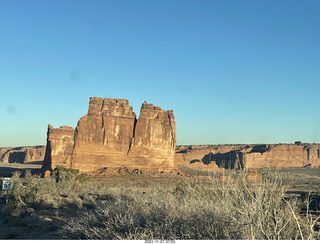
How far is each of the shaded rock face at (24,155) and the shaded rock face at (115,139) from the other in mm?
64522

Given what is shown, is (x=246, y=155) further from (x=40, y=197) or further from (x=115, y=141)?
(x=40, y=197)

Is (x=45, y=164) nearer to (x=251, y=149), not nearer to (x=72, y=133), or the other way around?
(x=72, y=133)

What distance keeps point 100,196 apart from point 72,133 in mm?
32613

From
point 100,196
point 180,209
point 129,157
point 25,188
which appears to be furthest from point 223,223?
point 129,157

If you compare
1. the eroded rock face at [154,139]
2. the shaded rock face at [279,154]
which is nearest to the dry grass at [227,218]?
the eroded rock face at [154,139]

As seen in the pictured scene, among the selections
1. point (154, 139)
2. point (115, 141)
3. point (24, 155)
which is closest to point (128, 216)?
point (115, 141)

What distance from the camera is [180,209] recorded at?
28.1 ft

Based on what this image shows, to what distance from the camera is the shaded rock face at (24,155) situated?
113 m

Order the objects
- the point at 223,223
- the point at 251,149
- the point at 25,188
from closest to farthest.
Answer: the point at 223,223
the point at 25,188
the point at 251,149

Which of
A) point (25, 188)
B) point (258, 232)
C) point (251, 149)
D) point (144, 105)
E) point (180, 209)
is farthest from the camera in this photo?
point (251, 149)

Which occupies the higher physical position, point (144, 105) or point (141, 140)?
point (144, 105)

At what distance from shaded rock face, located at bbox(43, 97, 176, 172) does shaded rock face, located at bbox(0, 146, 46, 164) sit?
212 feet

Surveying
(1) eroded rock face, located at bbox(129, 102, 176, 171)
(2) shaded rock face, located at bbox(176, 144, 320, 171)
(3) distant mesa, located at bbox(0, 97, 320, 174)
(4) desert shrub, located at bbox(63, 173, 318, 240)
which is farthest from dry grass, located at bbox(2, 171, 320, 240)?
(2) shaded rock face, located at bbox(176, 144, 320, 171)

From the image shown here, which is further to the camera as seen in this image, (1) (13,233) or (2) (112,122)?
(2) (112,122)
